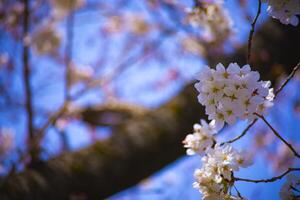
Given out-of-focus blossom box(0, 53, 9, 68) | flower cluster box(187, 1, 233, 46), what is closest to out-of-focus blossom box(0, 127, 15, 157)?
out-of-focus blossom box(0, 53, 9, 68)

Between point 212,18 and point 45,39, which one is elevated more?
point 45,39

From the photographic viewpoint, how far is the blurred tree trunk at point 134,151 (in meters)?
2.20

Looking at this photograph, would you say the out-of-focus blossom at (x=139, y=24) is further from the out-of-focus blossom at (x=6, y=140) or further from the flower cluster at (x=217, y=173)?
the flower cluster at (x=217, y=173)

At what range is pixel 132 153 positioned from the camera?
8.21ft

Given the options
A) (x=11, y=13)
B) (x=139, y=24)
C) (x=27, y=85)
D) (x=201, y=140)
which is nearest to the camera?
(x=201, y=140)

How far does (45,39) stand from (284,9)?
3.56m

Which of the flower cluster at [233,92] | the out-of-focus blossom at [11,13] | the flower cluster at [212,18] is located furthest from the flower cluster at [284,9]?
the out-of-focus blossom at [11,13]

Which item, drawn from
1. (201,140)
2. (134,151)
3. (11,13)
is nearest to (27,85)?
(134,151)

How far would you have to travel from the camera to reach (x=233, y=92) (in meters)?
1.11

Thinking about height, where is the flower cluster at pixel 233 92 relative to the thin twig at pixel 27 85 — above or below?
below

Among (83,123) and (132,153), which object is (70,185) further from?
(83,123)

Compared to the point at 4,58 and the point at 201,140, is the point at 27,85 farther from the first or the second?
the point at 4,58

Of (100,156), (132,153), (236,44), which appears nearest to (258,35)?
(236,44)

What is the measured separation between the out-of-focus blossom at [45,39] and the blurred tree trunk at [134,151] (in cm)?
195
